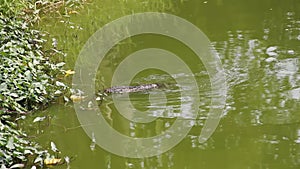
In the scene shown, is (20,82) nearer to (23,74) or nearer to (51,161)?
(23,74)

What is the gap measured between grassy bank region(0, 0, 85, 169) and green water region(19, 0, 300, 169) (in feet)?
0.43

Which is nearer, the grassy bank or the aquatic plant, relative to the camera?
the grassy bank

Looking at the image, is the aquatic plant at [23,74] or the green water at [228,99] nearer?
the green water at [228,99]

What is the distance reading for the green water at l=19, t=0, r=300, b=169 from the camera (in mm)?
2672

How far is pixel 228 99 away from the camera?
328 centimetres

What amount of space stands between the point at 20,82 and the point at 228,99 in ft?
4.94

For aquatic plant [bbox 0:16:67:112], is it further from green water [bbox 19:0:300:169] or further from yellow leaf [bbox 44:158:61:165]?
yellow leaf [bbox 44:158:61:165]

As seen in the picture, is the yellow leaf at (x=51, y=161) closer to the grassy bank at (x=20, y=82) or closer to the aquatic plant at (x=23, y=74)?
the grassy bank at (x=20, y=82)

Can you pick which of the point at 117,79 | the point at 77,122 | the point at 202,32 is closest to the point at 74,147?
the point at 77,122

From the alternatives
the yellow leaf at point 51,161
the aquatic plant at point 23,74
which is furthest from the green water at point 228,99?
the aquatic plant at point 23,74

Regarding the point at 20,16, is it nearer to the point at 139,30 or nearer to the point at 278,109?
the point at 139,30

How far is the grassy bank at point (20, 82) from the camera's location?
2.60 m

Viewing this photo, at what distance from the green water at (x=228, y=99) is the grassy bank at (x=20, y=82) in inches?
5.2

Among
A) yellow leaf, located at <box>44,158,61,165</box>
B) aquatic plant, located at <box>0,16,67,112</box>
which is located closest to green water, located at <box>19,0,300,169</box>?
yellow leaf, located at <box>44,158,61,165</box>
